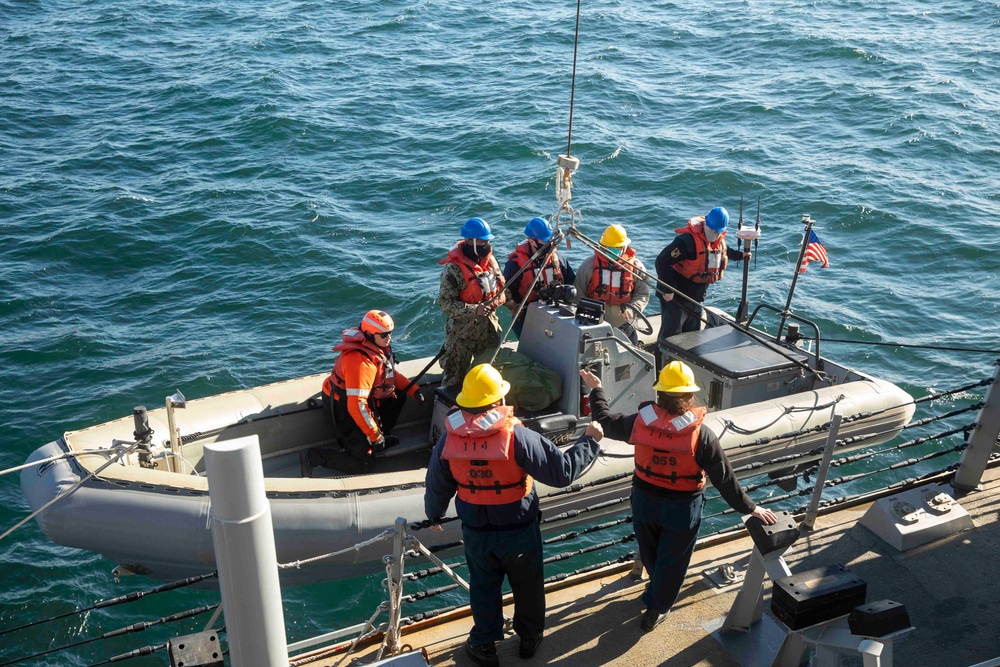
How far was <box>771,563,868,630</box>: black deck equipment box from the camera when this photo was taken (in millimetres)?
4027

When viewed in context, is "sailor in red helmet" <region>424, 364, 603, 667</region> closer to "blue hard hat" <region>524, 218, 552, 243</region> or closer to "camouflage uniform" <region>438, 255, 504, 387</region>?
"camouflage uniform" <region>438, 255, 504, 387</region>

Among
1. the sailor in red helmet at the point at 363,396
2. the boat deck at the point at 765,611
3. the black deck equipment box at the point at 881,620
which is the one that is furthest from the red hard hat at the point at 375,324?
the black deck equipment box at the point at 881,620

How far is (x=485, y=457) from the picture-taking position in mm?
4516

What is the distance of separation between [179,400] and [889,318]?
9.89m

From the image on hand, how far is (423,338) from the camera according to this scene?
1310 centimetres

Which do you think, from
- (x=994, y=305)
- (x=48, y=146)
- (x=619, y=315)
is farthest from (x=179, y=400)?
(x=48, y=146)

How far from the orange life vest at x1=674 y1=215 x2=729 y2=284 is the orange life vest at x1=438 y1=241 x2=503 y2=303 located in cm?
199

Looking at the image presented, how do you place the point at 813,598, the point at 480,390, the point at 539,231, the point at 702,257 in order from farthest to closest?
the point at 702,257 → the point at 539,231 → the point at 480,390 → the point at 813,598

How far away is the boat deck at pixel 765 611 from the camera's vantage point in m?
4.89

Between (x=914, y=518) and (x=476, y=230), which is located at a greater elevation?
(x=476, y=230)

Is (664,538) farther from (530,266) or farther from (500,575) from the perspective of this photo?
(530,266)

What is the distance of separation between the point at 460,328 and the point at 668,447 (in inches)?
141

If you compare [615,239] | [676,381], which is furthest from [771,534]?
[615,239]

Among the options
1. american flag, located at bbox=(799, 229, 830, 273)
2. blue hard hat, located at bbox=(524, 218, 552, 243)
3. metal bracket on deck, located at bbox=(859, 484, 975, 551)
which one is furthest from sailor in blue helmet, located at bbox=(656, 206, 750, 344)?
metal bracket on deck, located at bbox=(859, 484, 975, 551)
